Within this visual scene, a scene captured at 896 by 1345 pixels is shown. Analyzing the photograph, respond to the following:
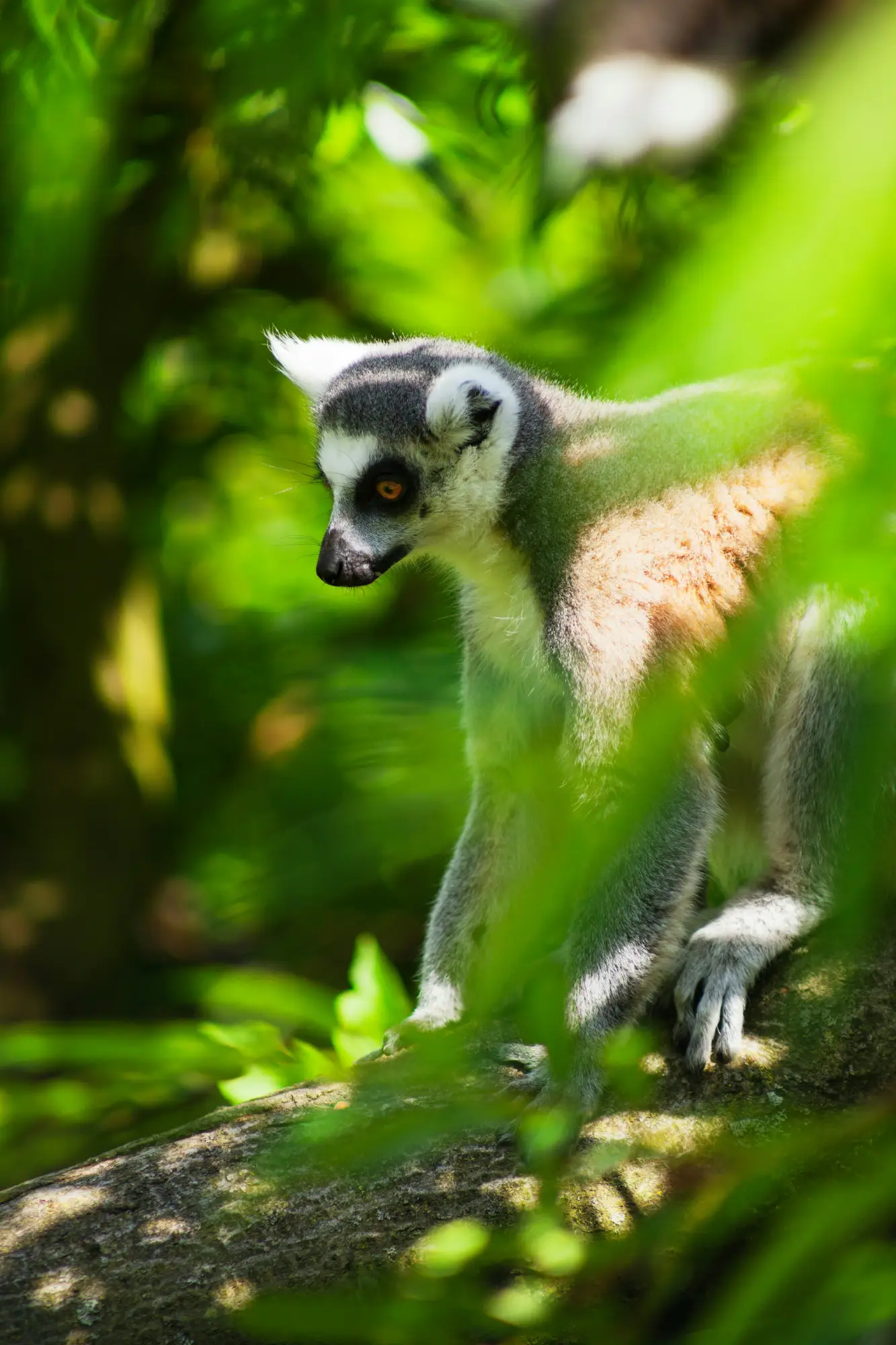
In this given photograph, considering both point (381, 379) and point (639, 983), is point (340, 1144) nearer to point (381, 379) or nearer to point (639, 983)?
point (639, 983)

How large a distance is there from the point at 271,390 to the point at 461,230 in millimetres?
1323

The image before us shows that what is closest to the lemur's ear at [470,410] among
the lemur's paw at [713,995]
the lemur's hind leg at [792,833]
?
the lemur's hind leg at [792,833]

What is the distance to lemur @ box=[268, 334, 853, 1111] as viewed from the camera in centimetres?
266

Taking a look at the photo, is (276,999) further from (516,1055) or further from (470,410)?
(470,410)

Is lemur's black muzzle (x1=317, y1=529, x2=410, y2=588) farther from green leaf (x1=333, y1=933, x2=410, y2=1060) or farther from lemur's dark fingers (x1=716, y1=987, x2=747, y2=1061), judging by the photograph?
lemur's dark fingers (x1=716, y1=987, x2=747, y2=1061)

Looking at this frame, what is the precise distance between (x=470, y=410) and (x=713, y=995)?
1576 millimetres

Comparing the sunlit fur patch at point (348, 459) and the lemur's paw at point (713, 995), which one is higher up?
the sunlit fur patch at point (348, 459)

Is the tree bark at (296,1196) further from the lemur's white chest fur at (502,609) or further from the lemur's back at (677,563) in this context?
the lemur's white chest fur at (502,609)

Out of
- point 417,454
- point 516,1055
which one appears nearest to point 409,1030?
point 516,1055

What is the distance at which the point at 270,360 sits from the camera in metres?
5.43

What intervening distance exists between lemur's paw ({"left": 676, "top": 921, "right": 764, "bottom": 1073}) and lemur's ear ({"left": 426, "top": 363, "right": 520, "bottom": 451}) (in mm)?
1372

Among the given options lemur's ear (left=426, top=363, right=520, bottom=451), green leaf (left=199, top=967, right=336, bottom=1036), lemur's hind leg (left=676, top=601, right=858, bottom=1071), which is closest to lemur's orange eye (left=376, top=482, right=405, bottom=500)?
lemur's ear (left=426, top=363, right=520, bottom=451)

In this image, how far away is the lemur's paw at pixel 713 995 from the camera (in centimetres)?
253

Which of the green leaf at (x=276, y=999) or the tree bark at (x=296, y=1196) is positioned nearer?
the tree bark at (x=296, y=1196)
